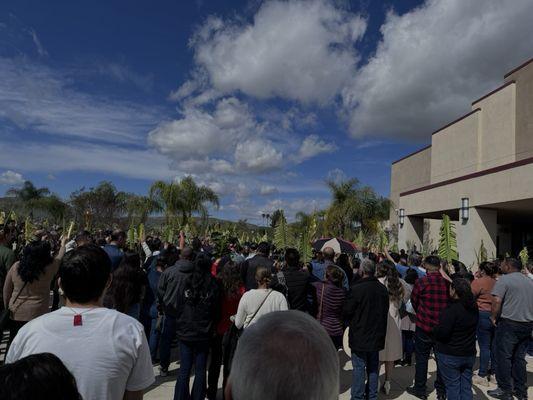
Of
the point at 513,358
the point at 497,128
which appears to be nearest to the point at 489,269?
the point at 513,358

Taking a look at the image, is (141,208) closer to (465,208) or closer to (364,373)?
(465,208)

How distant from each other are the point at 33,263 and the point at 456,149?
29109 millimetres

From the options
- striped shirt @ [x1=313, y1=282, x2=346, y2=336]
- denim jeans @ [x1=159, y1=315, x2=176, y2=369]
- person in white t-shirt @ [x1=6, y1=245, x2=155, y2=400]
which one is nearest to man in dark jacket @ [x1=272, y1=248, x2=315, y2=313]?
striped shirt @ [x1=313, y1=282, x2=346, y2=336]

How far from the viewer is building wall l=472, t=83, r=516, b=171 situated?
22703 millimetres

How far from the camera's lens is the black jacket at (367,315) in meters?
5.07

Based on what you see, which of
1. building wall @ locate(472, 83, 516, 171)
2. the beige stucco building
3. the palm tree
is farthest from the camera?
the palm tree

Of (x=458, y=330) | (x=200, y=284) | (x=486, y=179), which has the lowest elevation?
(x=458, y=330)

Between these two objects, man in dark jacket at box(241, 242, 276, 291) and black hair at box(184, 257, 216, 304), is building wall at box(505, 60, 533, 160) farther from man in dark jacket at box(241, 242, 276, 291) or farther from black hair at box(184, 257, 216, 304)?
black hair at box(184, 257, 216, 304)

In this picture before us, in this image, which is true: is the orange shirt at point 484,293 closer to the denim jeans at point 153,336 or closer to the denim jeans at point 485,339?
the denim jeans at point 485,339

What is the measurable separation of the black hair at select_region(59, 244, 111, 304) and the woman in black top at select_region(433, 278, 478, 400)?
4063mm

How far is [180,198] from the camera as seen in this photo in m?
32.2

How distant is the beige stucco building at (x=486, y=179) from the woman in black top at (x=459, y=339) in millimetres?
12943

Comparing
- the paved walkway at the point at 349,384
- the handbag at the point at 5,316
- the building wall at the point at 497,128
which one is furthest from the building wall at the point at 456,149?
the handbag at the point at 5,316

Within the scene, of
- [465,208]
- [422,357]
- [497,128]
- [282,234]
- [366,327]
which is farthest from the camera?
[497,128]
